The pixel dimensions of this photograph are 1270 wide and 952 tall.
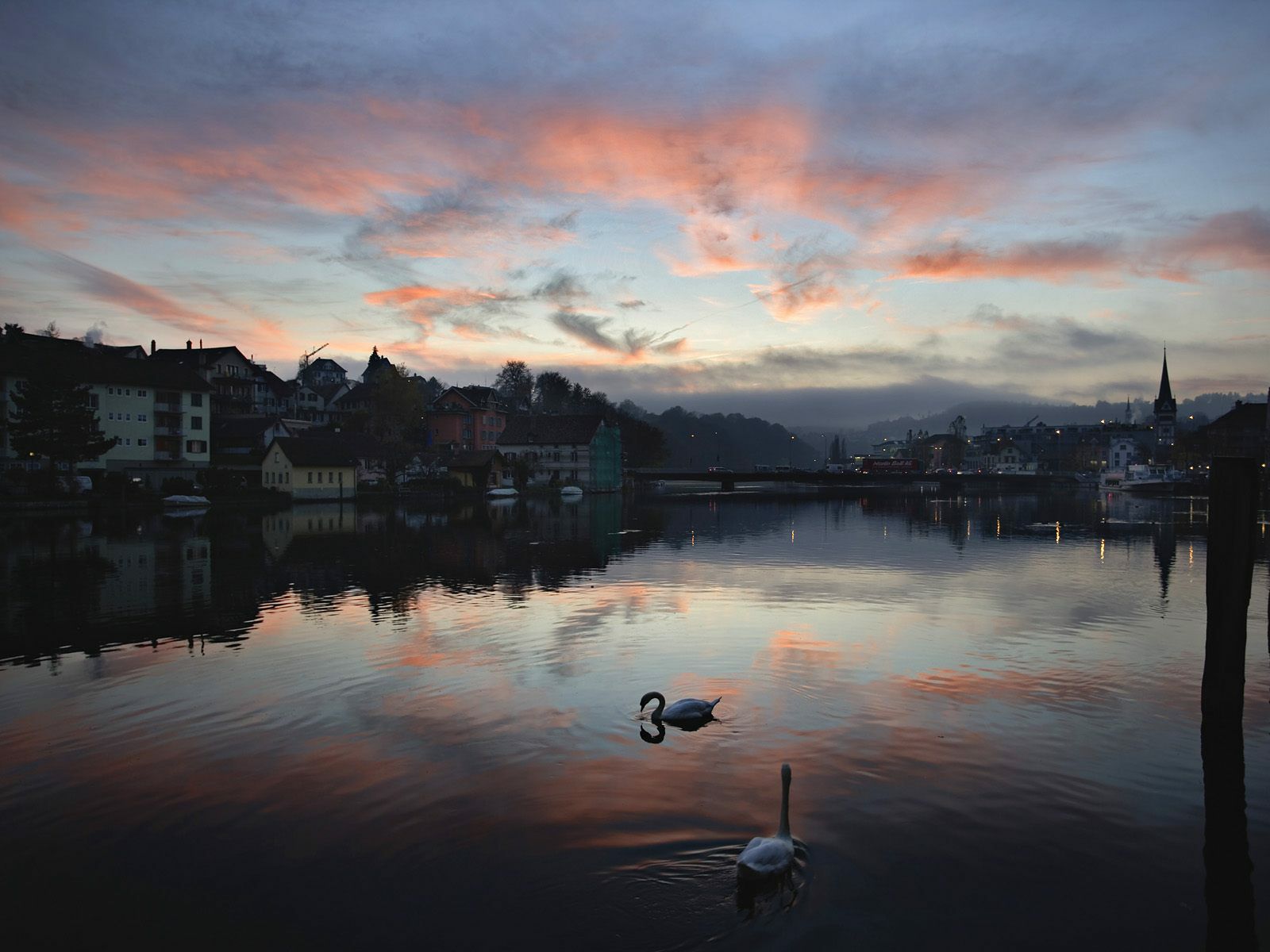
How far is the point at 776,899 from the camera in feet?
33.4

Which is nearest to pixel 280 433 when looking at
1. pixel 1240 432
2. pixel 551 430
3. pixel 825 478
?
pixel 551 430

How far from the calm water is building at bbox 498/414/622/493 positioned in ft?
355

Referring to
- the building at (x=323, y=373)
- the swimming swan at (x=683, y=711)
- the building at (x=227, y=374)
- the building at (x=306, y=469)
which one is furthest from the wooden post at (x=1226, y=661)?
the building at (x=323, y=373)

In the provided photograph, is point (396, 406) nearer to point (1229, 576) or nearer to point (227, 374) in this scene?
point (227, 374)

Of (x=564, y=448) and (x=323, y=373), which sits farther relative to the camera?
(x=323, y=373)

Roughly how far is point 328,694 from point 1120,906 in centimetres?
1513

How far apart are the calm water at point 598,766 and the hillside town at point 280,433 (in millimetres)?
59828

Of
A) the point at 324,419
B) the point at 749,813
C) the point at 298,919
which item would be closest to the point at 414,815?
the point at 298,919

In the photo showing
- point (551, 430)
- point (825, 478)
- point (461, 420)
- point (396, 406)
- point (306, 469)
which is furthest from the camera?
point (461, 420)

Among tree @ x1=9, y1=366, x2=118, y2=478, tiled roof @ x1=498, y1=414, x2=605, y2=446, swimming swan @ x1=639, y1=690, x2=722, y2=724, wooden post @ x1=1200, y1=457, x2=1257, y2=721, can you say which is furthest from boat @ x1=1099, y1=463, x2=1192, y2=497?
swimming swan @ x1=639, y1=690, x2=722, y2=724

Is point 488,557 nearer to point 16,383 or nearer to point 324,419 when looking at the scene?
point 16,383

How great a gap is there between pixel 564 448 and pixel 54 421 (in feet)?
260

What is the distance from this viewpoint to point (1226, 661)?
48.5ft

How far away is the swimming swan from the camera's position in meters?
16.3
